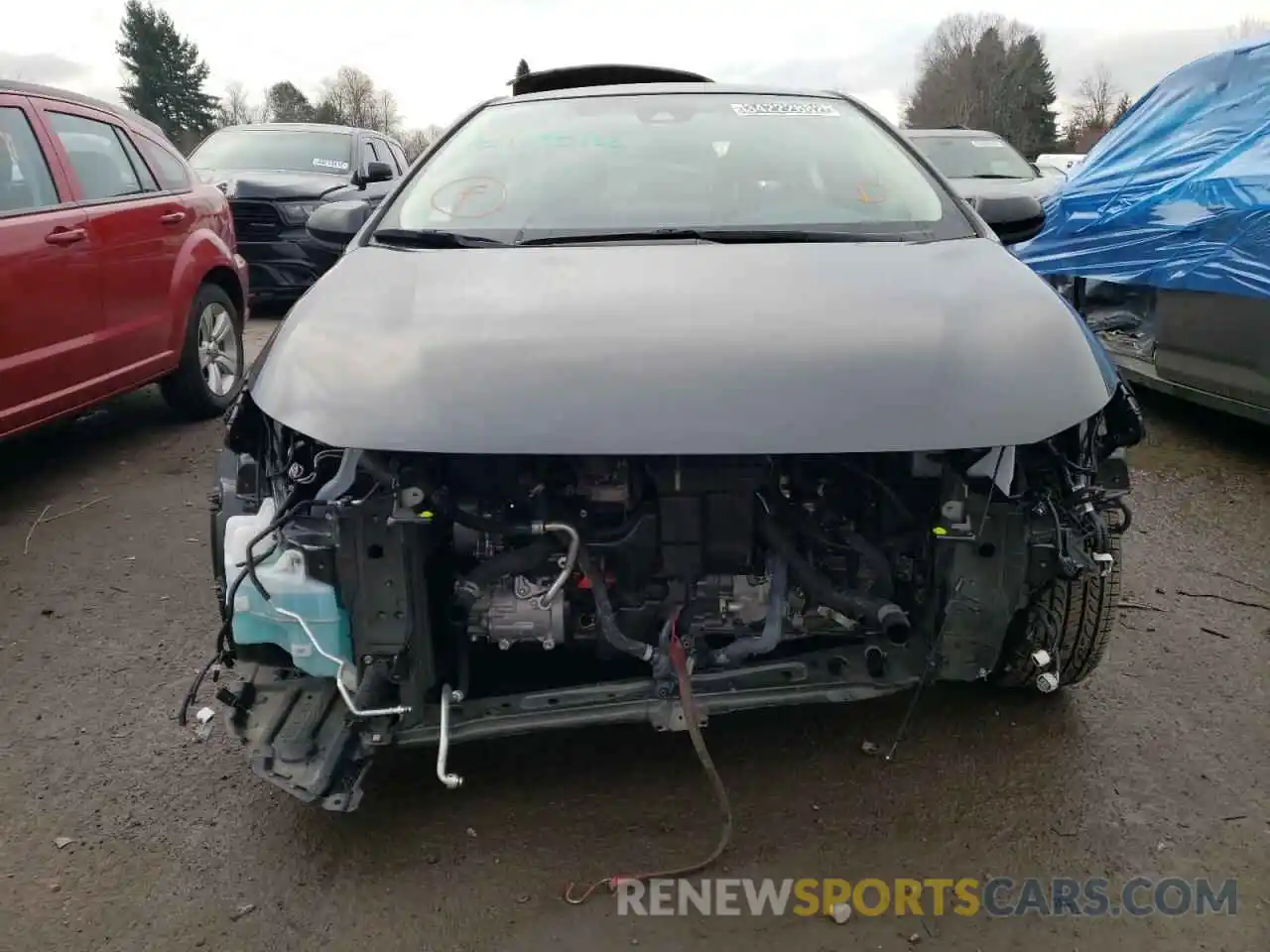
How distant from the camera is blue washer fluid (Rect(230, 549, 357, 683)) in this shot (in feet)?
6.82

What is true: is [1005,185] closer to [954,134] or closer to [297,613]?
[954,134]

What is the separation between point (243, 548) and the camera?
7.02 ft

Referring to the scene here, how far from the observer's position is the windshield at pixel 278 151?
9.02m

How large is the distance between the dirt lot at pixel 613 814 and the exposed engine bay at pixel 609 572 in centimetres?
26

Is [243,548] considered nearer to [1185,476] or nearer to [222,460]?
[222,460]

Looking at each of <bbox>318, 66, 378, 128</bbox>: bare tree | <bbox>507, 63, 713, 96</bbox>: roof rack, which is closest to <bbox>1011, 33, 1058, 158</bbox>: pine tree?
<bbox>318, 66, 378, 128</bbox>: bare tree

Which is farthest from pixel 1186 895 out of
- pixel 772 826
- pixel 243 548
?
pixel 243 548

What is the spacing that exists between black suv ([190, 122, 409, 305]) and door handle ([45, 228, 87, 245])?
135 inches

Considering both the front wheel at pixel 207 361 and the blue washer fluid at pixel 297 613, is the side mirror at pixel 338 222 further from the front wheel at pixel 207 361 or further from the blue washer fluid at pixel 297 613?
the front wheel at pixel 207 361

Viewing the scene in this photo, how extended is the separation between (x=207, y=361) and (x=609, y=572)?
404 centimetres

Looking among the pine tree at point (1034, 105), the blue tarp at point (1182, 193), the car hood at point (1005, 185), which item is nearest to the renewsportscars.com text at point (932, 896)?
the blue tarp at point (1182, 193)

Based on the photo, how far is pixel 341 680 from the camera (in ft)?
6.98

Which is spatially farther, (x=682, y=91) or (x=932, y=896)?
(x=682, y=91)

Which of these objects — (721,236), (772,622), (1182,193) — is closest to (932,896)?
(772,622)
